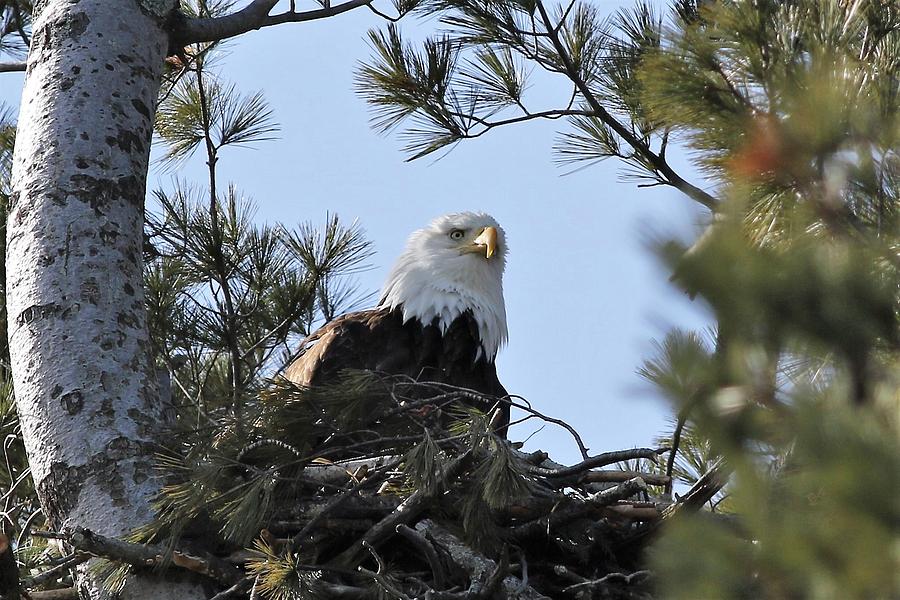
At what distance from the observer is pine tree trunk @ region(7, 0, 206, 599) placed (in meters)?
2.70

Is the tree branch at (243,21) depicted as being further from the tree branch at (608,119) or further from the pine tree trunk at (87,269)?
the tree branch at (608,119)

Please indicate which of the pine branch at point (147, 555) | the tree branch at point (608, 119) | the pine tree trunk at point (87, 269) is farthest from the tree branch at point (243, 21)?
the pine branch at point (147, 555)

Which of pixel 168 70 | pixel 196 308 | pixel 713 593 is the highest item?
pixel 168 70

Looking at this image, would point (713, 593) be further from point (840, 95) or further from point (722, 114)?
point (722, 114)

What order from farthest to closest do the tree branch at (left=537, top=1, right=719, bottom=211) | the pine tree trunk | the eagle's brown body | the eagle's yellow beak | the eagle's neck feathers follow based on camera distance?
the eagle's yellow beak, the eagle's neck feathers, the eagle's brown body, the tree branch at (left=537, top=1, right=719, bottom=211), the pine tree trunk

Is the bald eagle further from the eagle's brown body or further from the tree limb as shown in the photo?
the tree limb

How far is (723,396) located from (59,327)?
2.01 m

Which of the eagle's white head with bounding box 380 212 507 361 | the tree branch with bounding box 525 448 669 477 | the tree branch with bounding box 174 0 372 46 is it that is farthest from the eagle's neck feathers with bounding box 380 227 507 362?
the tree branch with bounding box 525 448 669 477

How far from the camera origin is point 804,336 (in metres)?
1.15

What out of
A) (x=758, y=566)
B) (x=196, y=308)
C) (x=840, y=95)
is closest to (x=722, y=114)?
(x=840, y=95)

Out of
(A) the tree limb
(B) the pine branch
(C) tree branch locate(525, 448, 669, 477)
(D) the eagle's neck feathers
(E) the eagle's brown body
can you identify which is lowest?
(B) the pine branch

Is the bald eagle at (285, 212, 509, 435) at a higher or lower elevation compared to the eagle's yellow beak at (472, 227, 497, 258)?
lower

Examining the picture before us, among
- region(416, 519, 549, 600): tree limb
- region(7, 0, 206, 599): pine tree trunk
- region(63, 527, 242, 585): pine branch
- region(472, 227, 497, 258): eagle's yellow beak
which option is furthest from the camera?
region(472, 227, 497, 258): eagle's yellow beak

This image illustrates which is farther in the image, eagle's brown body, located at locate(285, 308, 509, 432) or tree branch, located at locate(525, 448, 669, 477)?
eagle's brown body, located at locate(285, 308, 509, 432)
